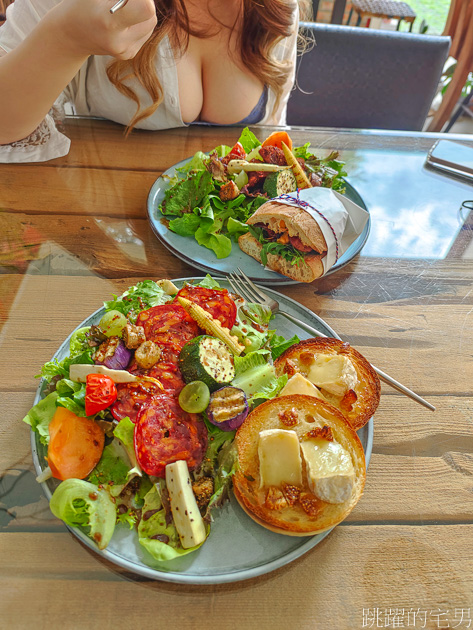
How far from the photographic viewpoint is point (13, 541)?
87 cm

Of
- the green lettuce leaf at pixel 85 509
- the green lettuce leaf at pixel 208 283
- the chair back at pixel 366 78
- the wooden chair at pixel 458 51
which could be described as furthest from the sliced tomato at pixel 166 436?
the wooden chair at pixel 458 51

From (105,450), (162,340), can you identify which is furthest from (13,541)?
(162,340)

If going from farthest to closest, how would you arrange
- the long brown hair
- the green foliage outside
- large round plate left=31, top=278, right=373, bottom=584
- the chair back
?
1. the green foliage outside
2. the chair back
3. the long brown hair
4. large round plate left=31, top=278, right=373, bottom=584

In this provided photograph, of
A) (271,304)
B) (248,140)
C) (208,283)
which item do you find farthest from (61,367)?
(248,140)

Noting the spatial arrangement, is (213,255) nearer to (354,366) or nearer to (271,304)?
(271,304)

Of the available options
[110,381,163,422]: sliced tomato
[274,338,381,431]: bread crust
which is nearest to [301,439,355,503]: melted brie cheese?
[274,338,381,431]: bread crust

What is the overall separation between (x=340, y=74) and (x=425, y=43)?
520mm

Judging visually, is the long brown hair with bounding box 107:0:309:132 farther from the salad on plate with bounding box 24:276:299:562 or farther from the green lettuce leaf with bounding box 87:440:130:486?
the green lettuce leaf with bounding box 87:440:130:486

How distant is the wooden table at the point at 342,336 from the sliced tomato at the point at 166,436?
8.7 inches

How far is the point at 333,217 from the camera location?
4.93 feet

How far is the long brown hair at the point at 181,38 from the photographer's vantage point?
179cm

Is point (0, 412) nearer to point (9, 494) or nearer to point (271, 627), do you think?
point (9, 494)

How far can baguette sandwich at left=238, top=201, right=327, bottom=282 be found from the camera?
1.43 meters

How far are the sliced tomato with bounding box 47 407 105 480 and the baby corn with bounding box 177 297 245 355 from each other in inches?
14.2
